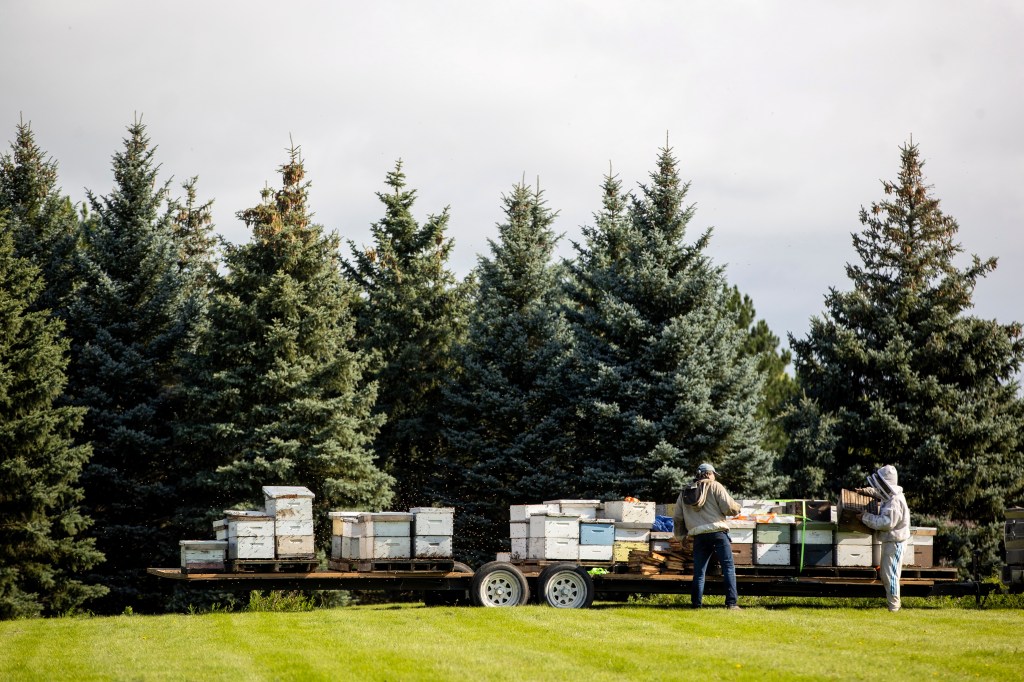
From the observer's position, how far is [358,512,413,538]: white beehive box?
17.8 metres

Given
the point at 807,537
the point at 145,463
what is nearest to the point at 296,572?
the point at 807,537

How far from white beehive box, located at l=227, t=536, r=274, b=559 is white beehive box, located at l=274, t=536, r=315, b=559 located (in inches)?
4.9

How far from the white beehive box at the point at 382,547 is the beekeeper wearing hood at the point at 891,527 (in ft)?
24.1

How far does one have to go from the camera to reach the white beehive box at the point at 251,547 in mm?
17844

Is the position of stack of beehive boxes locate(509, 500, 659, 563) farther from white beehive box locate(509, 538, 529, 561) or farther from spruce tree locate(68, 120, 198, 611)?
spruce tree locate(68, 120, 198, 611)

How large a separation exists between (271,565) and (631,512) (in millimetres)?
5969

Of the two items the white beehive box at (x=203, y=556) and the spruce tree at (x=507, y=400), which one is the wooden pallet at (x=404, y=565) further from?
the spruce tree at (x=507, y=400)

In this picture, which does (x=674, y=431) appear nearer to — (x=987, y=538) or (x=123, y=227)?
(x=987, y=538)

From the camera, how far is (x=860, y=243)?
32969mm

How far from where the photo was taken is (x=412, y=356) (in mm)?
35000

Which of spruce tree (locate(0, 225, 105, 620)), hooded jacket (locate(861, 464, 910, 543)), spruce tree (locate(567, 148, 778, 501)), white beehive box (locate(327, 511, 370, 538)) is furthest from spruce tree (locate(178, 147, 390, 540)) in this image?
hooded jacket (locate(861, 464, 910, 543))

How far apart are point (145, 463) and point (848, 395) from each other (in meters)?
20.6

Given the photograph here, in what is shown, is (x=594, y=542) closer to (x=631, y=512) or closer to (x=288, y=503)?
(x=631, y=512)

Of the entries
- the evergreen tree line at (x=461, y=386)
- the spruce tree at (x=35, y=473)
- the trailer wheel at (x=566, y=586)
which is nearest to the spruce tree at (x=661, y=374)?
the evergreen tree line at (x=461, y=386)
